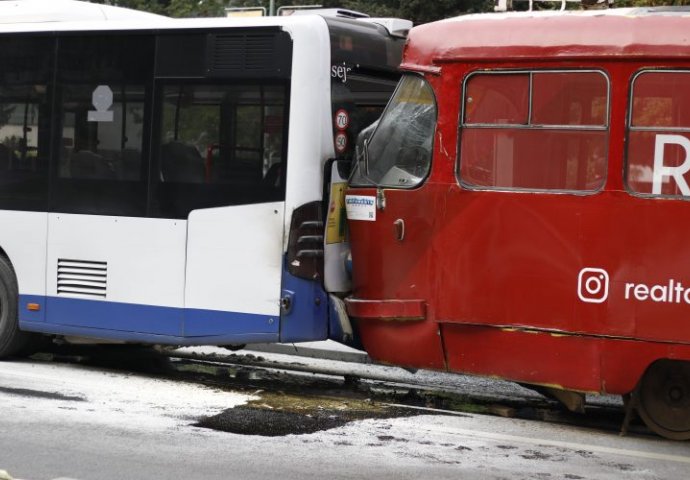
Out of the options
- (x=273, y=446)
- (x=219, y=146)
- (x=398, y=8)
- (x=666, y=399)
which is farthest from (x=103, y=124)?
(x=398, y=8)

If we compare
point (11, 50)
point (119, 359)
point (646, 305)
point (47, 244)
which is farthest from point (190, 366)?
point (646, 305)

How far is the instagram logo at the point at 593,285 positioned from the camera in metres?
8.54

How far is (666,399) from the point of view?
8.88m

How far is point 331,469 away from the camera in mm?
7449

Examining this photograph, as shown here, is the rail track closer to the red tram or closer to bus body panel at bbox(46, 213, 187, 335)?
the red tram

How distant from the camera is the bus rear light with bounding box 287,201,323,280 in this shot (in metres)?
9.77

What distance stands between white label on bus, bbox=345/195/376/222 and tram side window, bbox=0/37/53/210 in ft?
9.53

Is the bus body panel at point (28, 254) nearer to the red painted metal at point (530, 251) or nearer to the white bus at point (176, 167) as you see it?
the white bus at point (176, 167)

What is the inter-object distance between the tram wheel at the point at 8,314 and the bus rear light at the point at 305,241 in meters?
2.91

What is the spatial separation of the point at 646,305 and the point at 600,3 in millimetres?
3202

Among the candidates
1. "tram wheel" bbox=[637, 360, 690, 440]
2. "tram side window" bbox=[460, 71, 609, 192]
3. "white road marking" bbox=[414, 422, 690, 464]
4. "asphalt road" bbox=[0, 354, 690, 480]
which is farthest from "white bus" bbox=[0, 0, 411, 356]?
"tram wheel" bbox=[637, 360, 690, 440]

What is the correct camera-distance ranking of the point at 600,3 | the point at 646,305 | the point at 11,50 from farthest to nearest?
the point at 11,50 < the point at 600,3 < the point at 646,305

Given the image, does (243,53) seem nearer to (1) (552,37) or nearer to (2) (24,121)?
(2) (24,121)

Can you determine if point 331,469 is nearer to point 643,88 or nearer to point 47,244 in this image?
point 643,88
